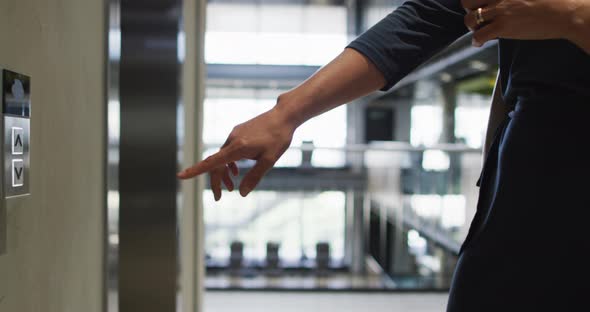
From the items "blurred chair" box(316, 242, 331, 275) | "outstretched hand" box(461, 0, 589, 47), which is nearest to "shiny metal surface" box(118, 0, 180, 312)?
"outstretched hand" box(461, 0, 589, 47)

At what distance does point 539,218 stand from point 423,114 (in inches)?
285

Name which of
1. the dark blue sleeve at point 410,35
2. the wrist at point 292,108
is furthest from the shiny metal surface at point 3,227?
the dark blue sleeve at point 410,35

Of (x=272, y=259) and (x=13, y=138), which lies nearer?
(x=13, y=138)

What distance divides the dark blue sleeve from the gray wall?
0.41m

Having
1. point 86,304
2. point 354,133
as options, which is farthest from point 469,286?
point 354,133

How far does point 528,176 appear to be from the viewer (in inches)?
29.7

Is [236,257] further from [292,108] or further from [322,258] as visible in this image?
[292,108]

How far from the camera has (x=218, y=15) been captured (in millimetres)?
10094

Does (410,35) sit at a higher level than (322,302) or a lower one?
higher

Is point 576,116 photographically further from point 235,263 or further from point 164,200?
point 235,263

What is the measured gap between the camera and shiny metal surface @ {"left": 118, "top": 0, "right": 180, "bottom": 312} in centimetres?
157

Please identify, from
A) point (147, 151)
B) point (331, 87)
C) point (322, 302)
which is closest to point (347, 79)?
point (331, 87)

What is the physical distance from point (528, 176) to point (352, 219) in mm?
3876

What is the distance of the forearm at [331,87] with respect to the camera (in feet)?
2.50
